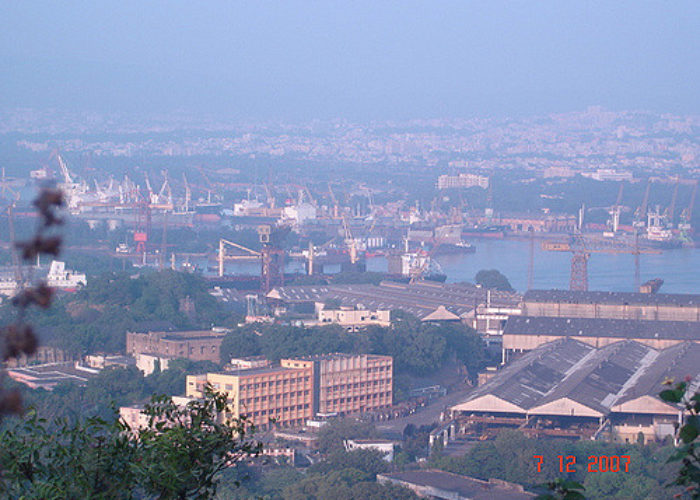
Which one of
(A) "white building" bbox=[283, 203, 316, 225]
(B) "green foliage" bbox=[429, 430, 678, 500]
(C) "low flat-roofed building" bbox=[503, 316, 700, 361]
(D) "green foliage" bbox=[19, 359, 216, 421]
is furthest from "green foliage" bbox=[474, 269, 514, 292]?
(A) "white building" bbox=[283, 203, 316, 225]

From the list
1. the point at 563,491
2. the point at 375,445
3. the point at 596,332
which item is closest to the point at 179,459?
the point at 563,491

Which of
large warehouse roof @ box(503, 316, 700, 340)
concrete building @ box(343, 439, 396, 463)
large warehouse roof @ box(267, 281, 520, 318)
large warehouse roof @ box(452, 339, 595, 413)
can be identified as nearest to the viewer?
concrete building @ box(343, 439, 396, 463)

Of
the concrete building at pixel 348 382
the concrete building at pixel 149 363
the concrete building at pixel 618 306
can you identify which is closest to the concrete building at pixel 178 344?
the concrete building at pixel 149 363

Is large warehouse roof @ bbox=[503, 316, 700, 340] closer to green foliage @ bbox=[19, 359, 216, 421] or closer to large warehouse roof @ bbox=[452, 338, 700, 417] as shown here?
large warehouse roof @ bbox=[452, 338, 700, 417]

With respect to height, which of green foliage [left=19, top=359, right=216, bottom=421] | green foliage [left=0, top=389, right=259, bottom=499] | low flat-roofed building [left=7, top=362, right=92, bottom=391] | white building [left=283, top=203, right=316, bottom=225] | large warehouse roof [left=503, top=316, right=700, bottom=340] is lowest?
low flat-roofed building [left=7, top=362, right=92, bottom=391]

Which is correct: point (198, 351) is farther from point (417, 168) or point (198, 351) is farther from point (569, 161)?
point (569, 161)

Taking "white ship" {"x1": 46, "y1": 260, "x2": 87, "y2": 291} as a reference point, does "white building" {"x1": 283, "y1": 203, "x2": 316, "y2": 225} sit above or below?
above

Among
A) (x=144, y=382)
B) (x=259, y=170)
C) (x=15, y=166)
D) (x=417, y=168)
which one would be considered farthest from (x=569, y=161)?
(x=144, y=382)
